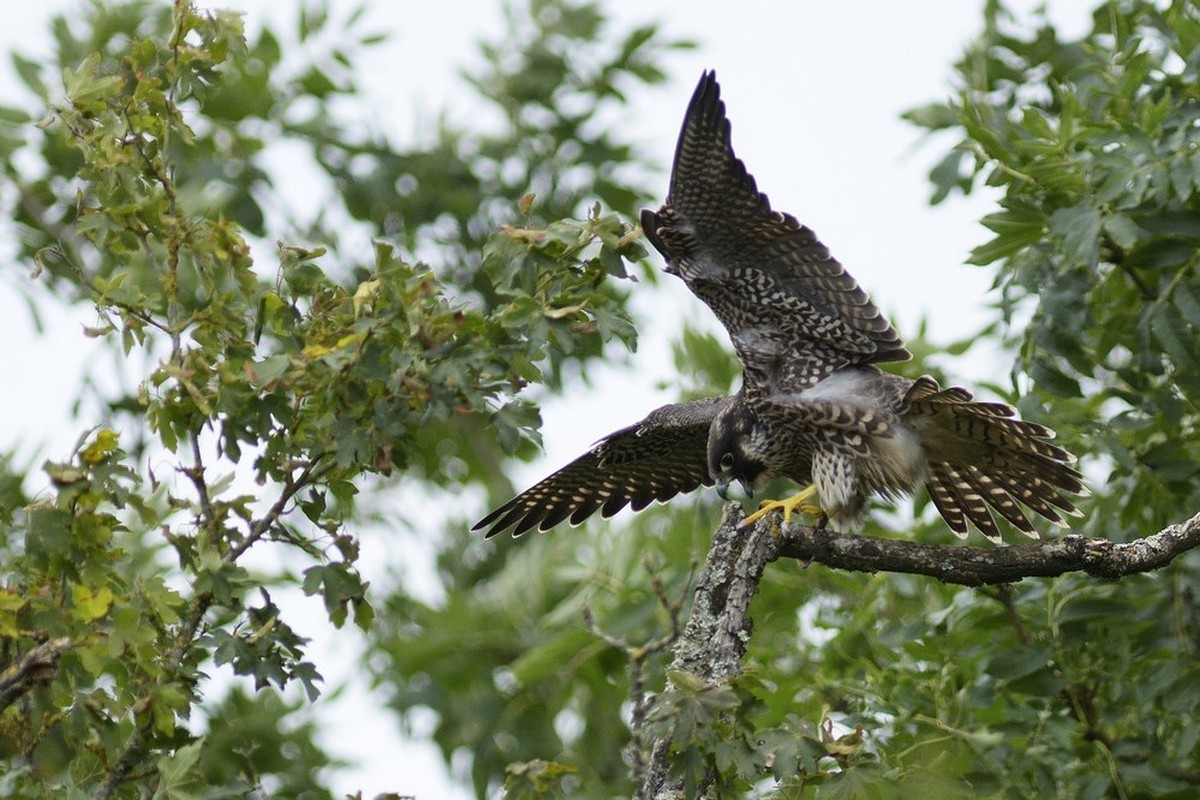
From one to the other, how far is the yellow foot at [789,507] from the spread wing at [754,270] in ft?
1.29

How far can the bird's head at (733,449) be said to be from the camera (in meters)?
4.76

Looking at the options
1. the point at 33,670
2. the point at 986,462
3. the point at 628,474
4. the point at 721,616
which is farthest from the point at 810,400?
the point at 33,670

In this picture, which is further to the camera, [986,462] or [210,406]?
[986,462]

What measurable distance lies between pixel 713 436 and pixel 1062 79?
1820mm

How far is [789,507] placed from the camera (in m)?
4.23

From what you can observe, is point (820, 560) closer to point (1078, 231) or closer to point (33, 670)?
point (1078, 231)

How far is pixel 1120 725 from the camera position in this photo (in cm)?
450

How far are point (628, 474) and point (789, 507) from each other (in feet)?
3.53

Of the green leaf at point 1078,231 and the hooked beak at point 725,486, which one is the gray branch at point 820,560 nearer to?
the green leaf at point 1078,231

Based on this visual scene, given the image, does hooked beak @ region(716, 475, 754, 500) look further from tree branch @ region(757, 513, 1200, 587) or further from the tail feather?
tree branch @ region(757, 513, 1200, 587)

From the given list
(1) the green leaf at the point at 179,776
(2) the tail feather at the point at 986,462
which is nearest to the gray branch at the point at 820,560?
(2) the tail feather at the point at 986,462

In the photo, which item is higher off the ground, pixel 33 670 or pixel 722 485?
pixel 722 485

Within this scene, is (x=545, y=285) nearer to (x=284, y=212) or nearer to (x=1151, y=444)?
(x=1151, y=444)

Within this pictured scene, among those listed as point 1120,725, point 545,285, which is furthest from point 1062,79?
point 545,285
